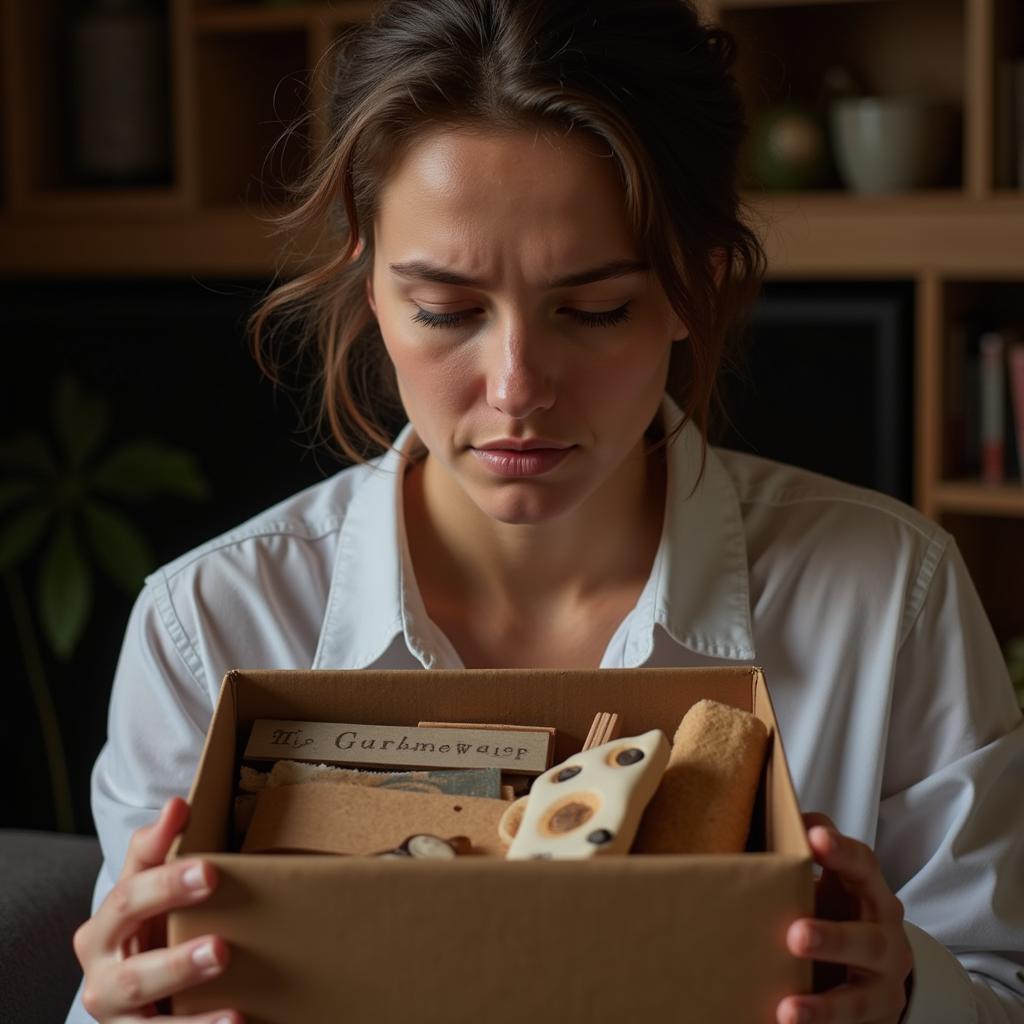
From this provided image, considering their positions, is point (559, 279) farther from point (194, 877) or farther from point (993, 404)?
point (993, 404)

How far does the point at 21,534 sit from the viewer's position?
2.67 metres

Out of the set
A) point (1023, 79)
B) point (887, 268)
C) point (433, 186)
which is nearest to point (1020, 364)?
point (887, 268)

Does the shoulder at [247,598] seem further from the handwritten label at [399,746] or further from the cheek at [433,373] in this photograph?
the handwritten label at [399,746]

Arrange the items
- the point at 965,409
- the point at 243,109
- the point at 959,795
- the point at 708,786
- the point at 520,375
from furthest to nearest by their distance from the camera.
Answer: the point at 243,109 < the point at 965,409 < the point at 959,795 < the point at 520,375 < the point at 708,786

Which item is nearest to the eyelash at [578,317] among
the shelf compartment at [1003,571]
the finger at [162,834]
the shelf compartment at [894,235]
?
the finger at [162,834]

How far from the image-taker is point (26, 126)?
2811 millimetres

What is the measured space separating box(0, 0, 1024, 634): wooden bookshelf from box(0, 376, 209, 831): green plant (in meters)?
0.32

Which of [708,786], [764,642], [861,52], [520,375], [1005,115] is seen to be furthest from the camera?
[861,52]

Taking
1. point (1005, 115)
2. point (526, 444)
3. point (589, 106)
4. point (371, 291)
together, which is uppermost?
point (1005, 115)

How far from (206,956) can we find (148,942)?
13 centimetres

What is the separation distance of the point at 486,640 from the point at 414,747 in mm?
457

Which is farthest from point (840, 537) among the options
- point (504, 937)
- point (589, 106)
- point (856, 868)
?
point (504, 937)

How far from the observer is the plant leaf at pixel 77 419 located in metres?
2.65

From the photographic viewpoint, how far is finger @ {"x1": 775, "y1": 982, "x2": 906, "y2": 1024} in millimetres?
676
